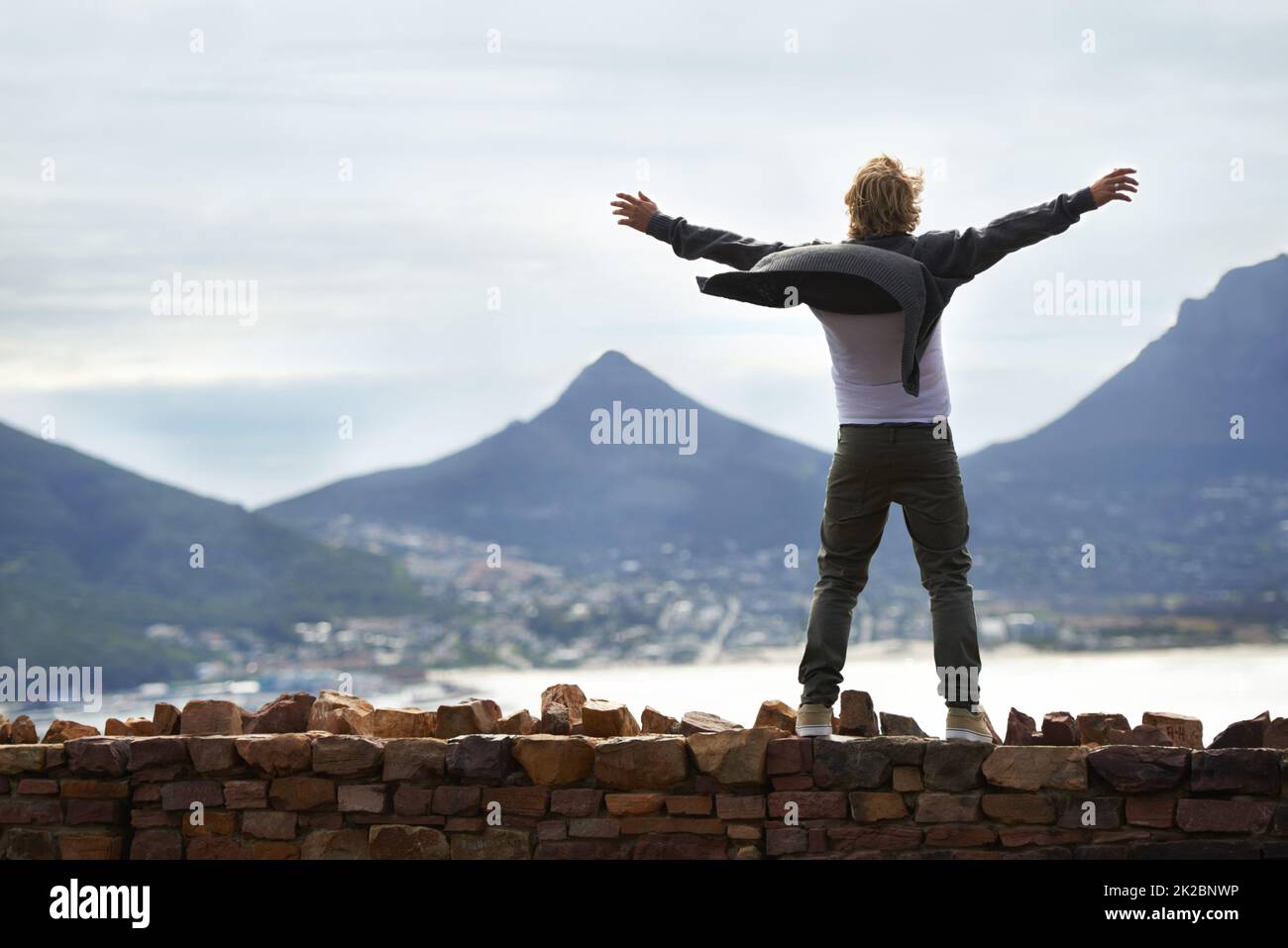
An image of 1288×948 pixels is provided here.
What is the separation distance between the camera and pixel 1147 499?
57.9 metres

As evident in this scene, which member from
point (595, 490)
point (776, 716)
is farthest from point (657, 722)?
point (595, 490)

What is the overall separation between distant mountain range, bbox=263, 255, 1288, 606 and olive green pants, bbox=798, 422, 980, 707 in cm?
3817

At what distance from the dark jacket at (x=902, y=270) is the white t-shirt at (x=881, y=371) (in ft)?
0.16

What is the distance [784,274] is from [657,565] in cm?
5854

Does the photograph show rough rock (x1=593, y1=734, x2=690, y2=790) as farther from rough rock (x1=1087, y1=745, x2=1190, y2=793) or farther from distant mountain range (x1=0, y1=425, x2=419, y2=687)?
distant mountain range (x1=0, y1=425, x2=419, y2=687)

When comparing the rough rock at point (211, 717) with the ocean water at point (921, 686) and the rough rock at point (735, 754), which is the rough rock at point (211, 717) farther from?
the rough rock at point (735, 754)

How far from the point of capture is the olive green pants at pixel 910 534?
5219 mm

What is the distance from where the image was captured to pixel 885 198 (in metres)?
5.42

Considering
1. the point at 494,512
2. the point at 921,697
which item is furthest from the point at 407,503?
the point at 921,697

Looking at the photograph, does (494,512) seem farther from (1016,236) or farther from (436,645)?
(1016,236)

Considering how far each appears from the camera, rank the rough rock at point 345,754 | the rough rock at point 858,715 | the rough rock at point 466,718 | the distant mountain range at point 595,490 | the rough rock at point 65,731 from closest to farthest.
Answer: the rough rock at point 858,715, the rough rock at point 345,754, the rough rock at point 466,718, the rough rock at point 65,731, the distant mountain range at point 595,490

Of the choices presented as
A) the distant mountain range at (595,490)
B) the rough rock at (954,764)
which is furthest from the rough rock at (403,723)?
the distant mountain range at (595,490)

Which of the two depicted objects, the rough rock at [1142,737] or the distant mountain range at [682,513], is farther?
the distant mountain range at [682,513]

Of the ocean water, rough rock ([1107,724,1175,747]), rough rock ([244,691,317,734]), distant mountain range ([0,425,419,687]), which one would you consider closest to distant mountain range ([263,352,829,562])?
distant mountain range ([0,425,419,687])
